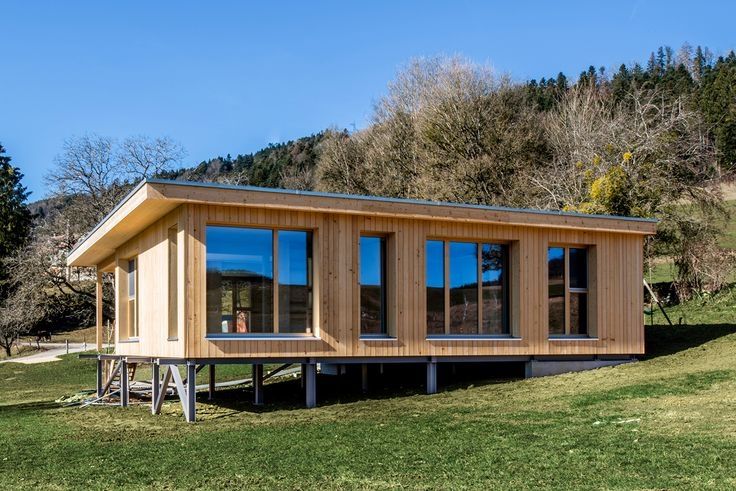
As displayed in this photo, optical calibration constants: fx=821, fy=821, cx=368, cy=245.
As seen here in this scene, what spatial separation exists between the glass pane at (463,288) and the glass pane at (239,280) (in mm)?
3387

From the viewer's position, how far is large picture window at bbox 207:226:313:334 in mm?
12398

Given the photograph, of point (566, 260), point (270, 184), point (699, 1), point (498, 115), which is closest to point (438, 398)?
point (566, 260)

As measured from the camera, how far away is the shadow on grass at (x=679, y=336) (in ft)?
52.4

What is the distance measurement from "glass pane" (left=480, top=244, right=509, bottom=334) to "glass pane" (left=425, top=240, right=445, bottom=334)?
86 centimetres

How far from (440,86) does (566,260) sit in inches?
844

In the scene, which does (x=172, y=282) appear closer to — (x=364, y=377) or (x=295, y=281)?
(x=295, y=281)

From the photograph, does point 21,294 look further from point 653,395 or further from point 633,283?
point 653,395

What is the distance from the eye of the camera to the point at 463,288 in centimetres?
1444

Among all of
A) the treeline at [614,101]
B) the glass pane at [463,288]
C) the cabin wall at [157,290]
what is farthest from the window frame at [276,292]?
the treeline at [614,101]

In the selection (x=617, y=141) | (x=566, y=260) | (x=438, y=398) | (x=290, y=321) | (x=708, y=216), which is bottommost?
(x=438, y=398)

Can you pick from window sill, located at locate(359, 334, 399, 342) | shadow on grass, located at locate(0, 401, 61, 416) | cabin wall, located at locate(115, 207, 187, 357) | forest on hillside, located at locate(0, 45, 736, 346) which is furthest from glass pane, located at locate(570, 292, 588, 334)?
shadow on grass, located at locate(0, 401, 61, 416)

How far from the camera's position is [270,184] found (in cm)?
5306

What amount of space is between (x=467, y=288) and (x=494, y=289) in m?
0.60

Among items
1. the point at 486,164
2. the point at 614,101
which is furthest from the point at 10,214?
the point at 614,101
